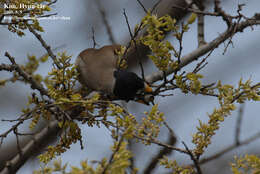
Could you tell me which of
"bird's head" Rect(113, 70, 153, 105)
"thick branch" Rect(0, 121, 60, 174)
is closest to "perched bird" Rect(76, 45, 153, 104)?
"bird's head" Rect(113, 70, 153, 105)

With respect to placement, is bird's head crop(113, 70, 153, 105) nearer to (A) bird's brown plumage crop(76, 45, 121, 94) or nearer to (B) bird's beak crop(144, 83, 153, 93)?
(B) bird's beak crop(144, 83, 153, 93)

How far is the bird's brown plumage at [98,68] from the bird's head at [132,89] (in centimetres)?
16

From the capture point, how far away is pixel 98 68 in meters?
2.84

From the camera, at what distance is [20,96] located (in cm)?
611

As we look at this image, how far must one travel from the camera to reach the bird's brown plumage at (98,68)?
265 centimetres

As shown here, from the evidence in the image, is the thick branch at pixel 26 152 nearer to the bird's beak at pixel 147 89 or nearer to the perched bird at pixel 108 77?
the perched bird at pixel 108 77

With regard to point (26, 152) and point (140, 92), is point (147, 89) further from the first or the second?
point (26, 152)

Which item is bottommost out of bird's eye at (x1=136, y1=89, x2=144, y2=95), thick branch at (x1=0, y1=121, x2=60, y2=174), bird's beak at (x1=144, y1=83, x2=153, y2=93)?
thick branch at (x1=0, y1=121, x2=60, y2=174)

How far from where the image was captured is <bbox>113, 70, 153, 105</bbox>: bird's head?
2.18 metres

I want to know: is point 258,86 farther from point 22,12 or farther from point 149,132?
point 22,12

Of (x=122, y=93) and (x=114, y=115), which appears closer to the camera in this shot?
(x=114, y=115)

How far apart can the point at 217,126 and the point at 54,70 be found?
101 cm

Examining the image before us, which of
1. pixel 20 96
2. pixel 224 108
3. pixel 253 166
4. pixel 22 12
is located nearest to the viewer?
pixel 253 166

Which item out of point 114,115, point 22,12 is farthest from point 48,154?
point 22,12
